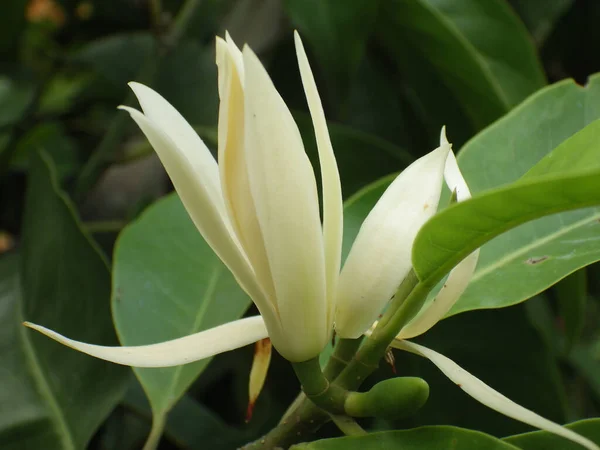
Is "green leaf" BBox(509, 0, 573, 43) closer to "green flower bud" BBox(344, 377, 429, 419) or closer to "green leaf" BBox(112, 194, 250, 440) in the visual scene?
"green leaf" BBox(112, 194, 250, 440)

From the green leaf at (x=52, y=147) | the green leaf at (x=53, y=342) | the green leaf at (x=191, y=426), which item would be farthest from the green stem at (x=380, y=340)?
the green leaf at (x=52, y=147)

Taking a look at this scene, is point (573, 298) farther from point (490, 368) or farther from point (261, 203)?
point (261, 203)

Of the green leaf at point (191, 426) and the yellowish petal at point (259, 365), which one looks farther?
the green leaf at point (191, 426)

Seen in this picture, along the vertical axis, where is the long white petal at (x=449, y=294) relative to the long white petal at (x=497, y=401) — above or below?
above

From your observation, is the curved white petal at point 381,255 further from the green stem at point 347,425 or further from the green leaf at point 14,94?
the green leaf at point 14,94

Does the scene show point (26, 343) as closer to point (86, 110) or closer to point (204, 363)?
point (204, 363)

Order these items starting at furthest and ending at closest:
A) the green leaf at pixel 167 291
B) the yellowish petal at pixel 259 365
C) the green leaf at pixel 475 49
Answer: the green leaf at pixel 475 49 → the green leaf at pixel 167 291 → the yellowish petal at pixel 259 365
